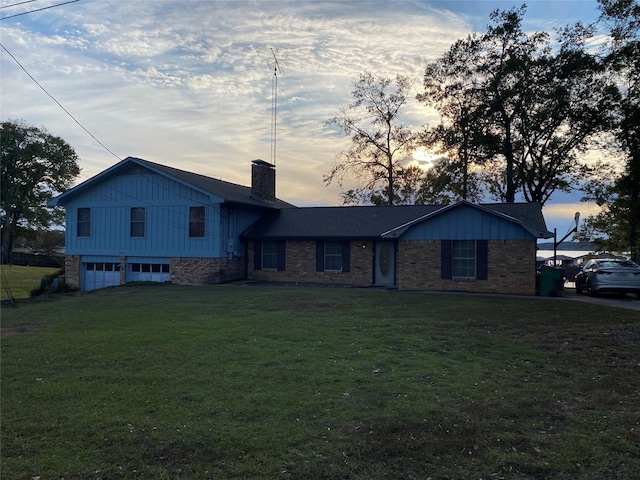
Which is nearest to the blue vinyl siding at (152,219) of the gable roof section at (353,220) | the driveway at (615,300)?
the gable roof section at (353,220)

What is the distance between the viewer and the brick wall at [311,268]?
Result: 22.3m

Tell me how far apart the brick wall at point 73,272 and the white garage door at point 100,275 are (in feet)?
0.99

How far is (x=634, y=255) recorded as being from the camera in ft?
86.7

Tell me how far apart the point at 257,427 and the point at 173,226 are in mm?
20003

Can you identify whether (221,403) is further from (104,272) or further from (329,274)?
(104,272)

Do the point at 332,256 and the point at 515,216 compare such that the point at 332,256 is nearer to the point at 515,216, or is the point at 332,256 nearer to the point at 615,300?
the point at 515,216

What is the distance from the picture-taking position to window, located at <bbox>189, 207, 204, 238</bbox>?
2333cm

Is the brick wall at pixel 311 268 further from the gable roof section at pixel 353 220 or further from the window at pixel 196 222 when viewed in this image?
the window at pixel 196 222

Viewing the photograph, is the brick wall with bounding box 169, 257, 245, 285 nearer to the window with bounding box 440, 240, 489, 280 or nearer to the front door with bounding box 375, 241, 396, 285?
the front door with bounding box 375, 241, 396, 285

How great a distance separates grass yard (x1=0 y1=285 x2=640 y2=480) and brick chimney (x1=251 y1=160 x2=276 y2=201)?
16.8m

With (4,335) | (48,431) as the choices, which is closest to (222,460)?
(48,431)

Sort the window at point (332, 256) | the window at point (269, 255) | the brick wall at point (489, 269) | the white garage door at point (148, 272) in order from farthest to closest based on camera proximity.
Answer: the white garage door at point (148, 272) → the window at point (269, 255) → the window at point (332, 256) → the brick wall at point (489, 269)

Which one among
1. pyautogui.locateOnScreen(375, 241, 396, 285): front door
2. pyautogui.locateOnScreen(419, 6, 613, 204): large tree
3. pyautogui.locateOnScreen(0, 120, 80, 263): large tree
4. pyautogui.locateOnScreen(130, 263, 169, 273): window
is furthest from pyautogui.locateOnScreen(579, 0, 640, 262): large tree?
pyautogui.locateOnScreen(0, 120, 80, 263): large tree

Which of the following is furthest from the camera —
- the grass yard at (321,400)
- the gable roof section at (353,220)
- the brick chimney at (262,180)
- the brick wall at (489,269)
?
the brick chimney at (262,180)
